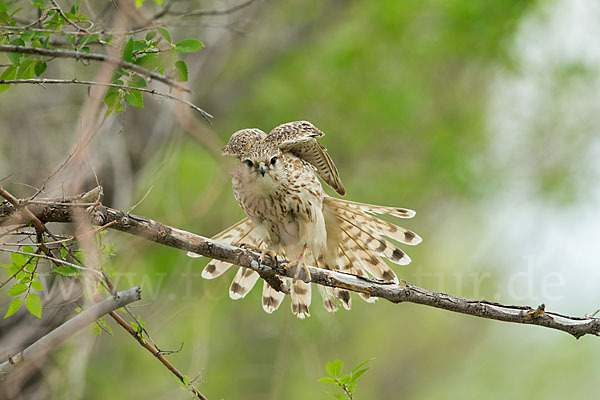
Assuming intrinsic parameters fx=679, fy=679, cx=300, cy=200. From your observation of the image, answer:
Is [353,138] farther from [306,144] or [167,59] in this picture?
[167,59]

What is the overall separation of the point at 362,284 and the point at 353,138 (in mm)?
6262

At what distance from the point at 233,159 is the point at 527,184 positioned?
296 inches

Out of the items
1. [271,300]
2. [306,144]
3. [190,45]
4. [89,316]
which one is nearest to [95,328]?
[89,316]

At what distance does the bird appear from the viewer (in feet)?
12.8

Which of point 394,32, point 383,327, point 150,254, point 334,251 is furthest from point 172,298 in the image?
point 383,327

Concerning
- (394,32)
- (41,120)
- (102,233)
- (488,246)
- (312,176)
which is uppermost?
(488,246)

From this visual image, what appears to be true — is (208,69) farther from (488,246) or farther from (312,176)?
(488,246)

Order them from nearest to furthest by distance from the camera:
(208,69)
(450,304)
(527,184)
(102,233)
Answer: (102,233), (450,304), (208,69), (527,184)

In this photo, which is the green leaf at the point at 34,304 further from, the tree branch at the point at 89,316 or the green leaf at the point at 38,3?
the green leaf at the point at 38,3

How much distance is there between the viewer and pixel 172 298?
7441mm

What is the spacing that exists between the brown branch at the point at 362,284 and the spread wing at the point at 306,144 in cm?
89

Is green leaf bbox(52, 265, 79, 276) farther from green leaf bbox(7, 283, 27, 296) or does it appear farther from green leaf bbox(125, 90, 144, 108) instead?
green leaf bbox(125, 90, 144, 108)

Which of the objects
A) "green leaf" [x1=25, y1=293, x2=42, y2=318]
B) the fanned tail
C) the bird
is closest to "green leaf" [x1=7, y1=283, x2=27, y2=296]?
"green leaf" [x1=25, y1=293, x2=42, y2=318]

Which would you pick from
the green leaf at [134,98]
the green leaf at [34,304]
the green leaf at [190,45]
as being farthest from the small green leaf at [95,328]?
the green leaf at [190,45]
